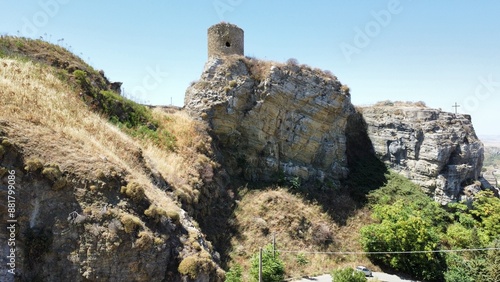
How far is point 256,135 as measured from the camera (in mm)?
25453

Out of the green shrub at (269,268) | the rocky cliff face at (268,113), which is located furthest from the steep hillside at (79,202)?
the rocky cliff face at (268,113)

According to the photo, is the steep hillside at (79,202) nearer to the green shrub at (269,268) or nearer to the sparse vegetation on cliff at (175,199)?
the sparse vegetation on cliff at (175,199)

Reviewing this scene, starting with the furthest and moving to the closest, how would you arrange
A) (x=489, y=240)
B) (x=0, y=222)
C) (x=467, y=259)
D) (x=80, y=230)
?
(x=489, y=240)
(x=467, y=259)
(x=80, y=230)
(x=0, y=222)

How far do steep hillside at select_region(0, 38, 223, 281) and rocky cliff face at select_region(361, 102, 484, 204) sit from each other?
23192 mm

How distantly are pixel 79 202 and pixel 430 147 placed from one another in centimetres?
2940

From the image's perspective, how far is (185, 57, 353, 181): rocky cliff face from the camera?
25.2 metres

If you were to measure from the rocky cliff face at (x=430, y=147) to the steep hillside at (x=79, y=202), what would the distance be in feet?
76.1

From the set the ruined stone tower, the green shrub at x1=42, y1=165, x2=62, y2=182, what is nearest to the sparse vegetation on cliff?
the green shrub at x1=42, y1=165, x2=62, y2=182

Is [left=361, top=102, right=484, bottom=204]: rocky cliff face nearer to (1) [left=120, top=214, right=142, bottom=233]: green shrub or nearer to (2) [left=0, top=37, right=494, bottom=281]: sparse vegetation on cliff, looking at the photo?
(2) [left=0, top=37, right=494, bottom=281]: sparse vegetation on cliff

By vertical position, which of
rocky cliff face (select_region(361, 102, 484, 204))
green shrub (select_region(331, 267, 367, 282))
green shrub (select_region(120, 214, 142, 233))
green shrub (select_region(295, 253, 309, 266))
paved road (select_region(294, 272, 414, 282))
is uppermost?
rocky cliff face (select_region(361, 102, 484, 204))

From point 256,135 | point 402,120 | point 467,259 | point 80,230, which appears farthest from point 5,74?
point 402,120

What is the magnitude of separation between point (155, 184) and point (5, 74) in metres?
8.75

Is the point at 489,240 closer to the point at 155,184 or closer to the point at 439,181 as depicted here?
the point at 439,181

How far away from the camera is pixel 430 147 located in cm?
2875
